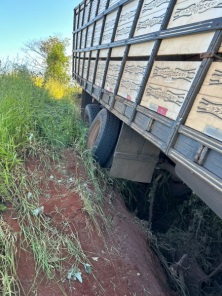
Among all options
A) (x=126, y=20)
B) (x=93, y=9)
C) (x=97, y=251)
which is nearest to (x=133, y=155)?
(x=97, y=251)

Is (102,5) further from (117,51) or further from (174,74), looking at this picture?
(174,74)

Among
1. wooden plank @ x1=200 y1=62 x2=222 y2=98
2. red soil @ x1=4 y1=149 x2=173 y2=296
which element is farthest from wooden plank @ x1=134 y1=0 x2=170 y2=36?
red soil @ x1=4 y1=149 x2=173 y2=296

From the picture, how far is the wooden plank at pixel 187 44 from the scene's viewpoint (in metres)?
1.63

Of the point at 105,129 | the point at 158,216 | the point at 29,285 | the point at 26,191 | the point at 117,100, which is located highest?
the point at 117,100

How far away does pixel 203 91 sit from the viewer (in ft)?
5.25

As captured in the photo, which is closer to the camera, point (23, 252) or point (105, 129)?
point (23, 252)

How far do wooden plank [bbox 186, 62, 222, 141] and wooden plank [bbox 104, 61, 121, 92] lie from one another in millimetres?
1814

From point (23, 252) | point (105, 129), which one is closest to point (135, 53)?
point (105, 129)

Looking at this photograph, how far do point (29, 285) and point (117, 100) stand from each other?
6.91ft

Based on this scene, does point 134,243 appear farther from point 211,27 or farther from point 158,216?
point 211,27

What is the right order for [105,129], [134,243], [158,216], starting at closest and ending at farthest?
1. [134,243]
2. [105,129]
3. [158,216]

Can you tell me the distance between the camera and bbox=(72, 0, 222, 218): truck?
1.52 meters

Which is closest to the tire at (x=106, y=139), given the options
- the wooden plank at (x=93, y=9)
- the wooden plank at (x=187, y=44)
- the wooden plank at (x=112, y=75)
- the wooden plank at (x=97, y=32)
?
the wooden plank at (x=112, y=75)

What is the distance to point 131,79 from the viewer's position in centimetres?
274
